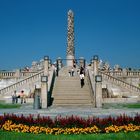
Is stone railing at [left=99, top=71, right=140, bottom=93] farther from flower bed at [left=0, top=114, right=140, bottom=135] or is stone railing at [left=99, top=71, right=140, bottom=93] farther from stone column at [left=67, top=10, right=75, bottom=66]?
flower bed at [left=0, top=114, right=140, bottom=135]

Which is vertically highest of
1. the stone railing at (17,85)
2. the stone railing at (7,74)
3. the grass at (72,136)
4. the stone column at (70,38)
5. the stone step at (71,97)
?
Answer: the stone column at (70,38)

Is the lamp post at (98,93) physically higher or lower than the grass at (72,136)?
higher

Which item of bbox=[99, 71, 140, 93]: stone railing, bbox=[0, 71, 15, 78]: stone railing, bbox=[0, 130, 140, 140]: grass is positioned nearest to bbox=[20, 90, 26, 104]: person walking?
bbox=[99, 71, 140, 93]: stone railing

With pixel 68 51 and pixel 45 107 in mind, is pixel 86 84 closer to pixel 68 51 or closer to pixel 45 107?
pixel 45 107

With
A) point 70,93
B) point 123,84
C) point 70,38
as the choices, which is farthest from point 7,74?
point 70,93

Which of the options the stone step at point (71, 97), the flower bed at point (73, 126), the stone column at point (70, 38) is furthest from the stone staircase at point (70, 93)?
the stone column at point (70, 38)

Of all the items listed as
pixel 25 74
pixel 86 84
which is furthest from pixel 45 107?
pixel 25 74

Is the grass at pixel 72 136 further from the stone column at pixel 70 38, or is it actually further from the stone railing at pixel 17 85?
the stone column at pixel 70 38

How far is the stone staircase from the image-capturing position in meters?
30.1

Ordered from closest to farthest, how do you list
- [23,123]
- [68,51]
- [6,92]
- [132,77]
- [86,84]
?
[23,123], [86,84], [6,92], [132,77], [68,51]

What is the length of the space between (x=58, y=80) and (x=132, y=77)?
14.9 meters

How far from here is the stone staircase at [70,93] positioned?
98.7 ft

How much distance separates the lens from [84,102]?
30125mm

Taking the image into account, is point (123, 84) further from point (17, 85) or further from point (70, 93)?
point (17, 85)
